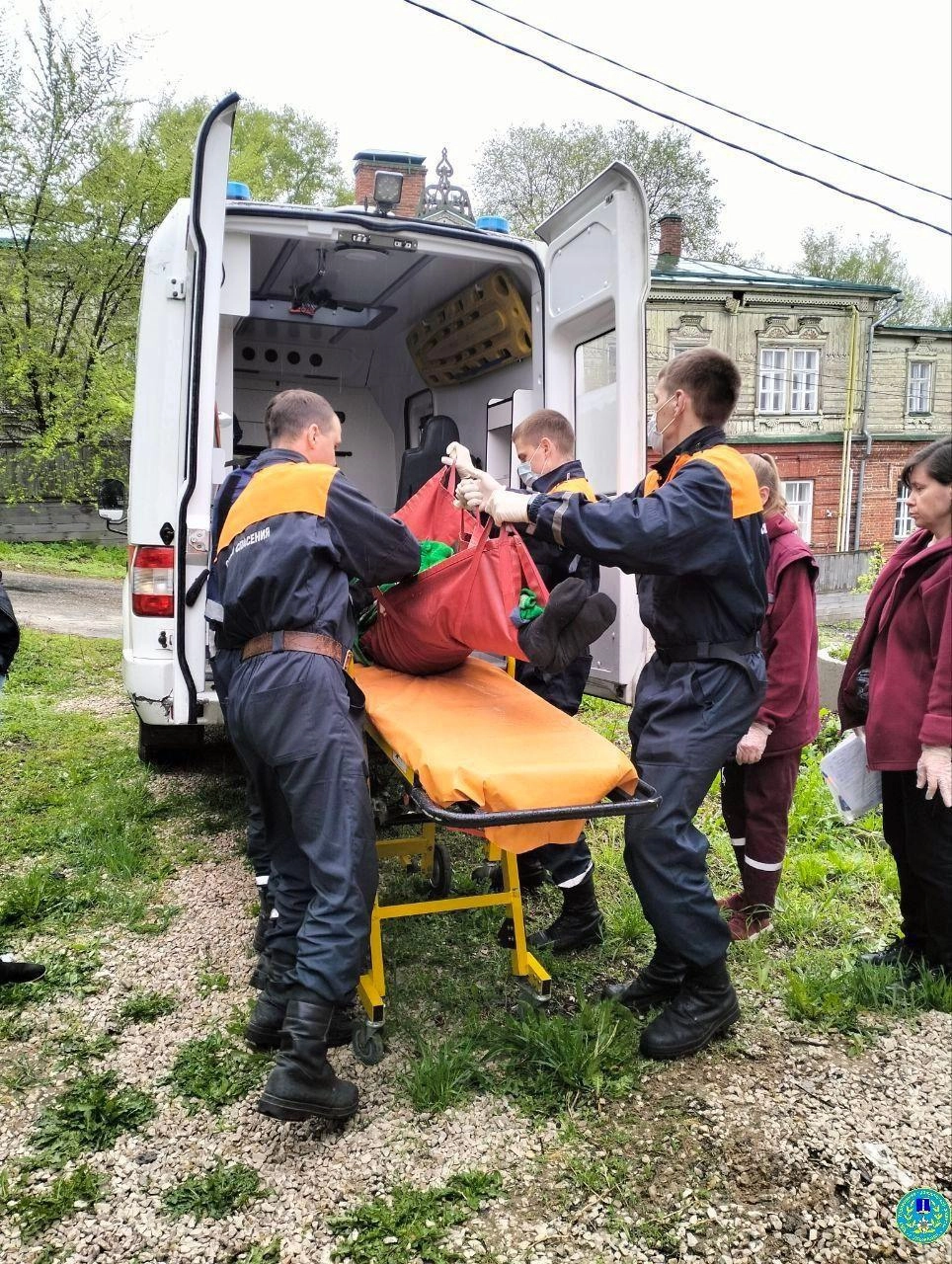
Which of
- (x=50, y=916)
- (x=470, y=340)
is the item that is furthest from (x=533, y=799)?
(x=470, y=340)

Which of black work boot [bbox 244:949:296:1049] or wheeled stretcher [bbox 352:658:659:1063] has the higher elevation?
wheeled stretcher [bbox 352:658:659:1063]

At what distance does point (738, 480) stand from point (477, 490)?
0.77 m

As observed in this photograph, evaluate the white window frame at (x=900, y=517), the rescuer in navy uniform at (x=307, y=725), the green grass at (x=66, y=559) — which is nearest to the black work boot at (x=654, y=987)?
the rescuer in navy uniform at (x=307, y=725)

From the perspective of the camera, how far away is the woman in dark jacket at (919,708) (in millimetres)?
2822

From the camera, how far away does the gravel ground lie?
209 centimetres

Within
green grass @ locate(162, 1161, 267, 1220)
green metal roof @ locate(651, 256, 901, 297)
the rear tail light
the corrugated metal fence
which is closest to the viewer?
green grass @ locate(162, 1161, 267, 1220)

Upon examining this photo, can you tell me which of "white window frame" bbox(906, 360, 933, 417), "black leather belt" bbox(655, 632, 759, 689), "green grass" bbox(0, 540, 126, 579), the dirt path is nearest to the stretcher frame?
"black leather belt" bbox(655, 632, 759, 689)

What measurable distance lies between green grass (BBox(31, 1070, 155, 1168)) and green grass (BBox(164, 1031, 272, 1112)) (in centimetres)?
10

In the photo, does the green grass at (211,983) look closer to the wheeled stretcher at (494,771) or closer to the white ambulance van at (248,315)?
the wheeled stretcher at (494,771)

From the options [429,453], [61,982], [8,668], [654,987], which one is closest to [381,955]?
[654,987]

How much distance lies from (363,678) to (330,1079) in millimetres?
1384

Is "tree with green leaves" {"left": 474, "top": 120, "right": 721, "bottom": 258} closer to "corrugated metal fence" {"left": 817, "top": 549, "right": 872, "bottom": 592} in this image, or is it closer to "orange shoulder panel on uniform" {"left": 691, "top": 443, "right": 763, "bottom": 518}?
"corrugated metal fence" {"left": 817, "top": 549, "right": 872, "bottom": 592}

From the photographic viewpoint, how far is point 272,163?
2848cm

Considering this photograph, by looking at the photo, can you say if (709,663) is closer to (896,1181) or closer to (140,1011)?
(896,1181)
